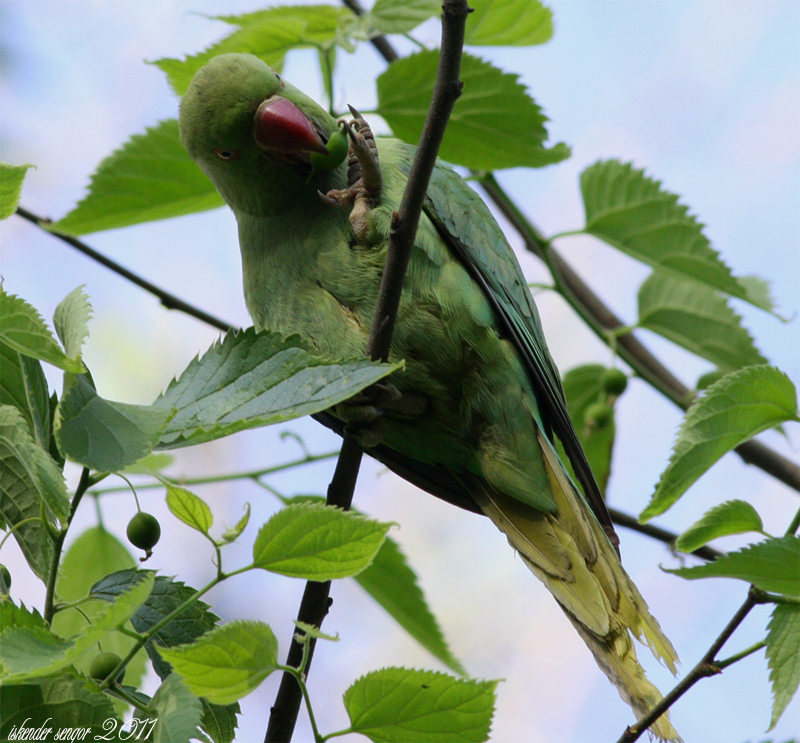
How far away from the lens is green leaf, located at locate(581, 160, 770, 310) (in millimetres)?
3074

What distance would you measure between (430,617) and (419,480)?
46cm

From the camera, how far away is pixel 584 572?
274 centimetres

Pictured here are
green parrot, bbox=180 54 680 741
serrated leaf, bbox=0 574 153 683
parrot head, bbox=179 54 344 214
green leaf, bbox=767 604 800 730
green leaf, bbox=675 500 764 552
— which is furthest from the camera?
parrot head, bbox=179 54 344 214

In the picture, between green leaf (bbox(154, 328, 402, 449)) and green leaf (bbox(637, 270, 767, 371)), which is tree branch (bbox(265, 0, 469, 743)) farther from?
green leaf (bbox(637, 270, 767, 371))

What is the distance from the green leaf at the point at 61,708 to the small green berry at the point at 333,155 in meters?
1.61

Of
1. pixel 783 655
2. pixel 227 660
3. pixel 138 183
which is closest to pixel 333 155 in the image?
pixel 138 183

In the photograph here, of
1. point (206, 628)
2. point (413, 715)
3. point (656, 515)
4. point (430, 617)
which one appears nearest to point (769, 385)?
point (656, 515)

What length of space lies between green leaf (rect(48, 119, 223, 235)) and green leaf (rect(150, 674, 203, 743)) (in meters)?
1.84

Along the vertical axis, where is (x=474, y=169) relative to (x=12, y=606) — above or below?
above

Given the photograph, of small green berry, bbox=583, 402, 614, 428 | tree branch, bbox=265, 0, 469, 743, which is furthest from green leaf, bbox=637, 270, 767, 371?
tree branch, bbox=265, 0, 469, 743

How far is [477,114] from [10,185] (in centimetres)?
181

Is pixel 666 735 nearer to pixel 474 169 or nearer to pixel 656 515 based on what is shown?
pixel 656 515

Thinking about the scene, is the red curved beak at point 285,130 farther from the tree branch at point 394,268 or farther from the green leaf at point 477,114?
the tree branch at point 394,268

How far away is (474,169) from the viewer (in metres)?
3.01
